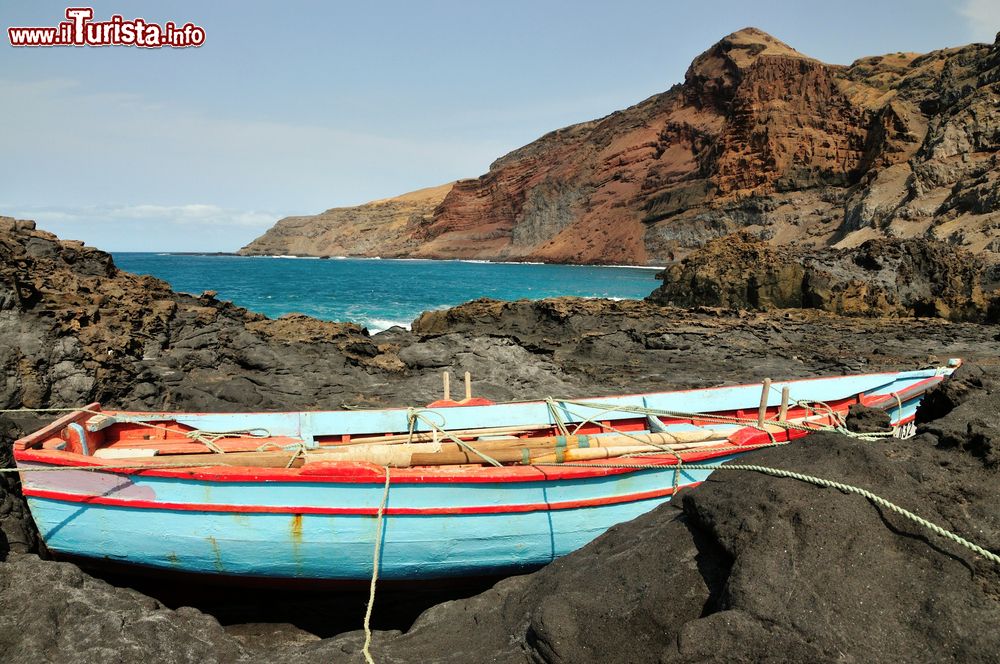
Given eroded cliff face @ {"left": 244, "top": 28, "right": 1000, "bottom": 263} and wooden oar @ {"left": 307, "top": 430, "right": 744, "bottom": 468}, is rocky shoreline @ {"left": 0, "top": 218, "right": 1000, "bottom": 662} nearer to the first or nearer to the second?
wooden oar @ {"left": 307, "top": 430, "right": 744, "bottom": 468}

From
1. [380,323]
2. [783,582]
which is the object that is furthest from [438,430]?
[380,323]

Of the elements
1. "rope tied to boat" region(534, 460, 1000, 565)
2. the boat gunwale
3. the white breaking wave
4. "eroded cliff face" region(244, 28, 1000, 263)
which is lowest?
the white breaking wave

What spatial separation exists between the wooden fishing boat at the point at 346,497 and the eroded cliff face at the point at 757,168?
1378 inches

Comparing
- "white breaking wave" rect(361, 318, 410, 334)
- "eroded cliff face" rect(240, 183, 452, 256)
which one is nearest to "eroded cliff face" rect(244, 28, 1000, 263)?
"eroded cliff face" rect(240, 183, 452, 256)

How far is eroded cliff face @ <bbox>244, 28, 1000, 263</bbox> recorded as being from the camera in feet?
141

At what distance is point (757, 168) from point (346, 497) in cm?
7474

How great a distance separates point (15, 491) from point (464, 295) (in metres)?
41.8

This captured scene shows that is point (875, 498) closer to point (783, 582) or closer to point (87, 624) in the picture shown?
point (783, 582)

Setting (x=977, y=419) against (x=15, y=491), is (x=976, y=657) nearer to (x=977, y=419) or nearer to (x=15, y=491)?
(x=977, y=419)

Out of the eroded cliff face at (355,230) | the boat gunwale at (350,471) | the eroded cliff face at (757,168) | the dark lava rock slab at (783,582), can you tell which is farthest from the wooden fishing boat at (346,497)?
the eroded cliff face at (355,230)

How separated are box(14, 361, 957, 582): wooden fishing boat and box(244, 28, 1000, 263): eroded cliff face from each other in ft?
115

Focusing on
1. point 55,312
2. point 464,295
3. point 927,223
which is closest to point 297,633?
point 55,312

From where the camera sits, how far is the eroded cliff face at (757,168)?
42875mm

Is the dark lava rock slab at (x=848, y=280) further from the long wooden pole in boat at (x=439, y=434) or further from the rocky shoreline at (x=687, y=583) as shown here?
the rocky shoreline at (x=687, y=583)
